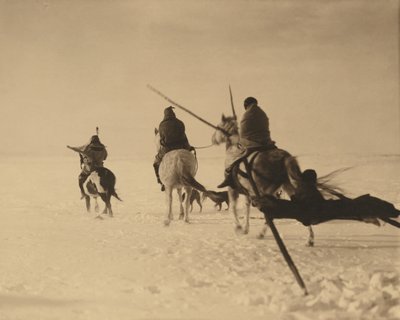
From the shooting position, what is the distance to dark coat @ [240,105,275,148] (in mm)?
5914

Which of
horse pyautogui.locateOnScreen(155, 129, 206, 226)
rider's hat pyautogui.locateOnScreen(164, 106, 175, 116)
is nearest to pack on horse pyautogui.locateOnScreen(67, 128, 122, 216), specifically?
horse pyautogui.locateOnScreen(155, 129, 206, 226)

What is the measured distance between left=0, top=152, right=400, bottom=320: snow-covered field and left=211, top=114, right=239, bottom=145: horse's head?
149cm

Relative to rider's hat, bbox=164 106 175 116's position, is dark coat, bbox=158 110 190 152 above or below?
below

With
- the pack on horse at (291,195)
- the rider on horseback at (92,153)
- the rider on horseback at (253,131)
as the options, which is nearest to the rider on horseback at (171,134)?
the pack on horse at (291,195)

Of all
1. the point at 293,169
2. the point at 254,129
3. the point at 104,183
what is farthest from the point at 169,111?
the point at 293,169

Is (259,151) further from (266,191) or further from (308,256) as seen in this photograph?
(308,256)

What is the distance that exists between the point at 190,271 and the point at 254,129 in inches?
85.6

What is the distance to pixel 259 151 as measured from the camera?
19.0ft

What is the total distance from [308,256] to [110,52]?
13.7 ft

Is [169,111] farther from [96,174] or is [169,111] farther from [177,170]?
[96,174]

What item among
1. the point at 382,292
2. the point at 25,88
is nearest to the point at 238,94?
the point at 25,88

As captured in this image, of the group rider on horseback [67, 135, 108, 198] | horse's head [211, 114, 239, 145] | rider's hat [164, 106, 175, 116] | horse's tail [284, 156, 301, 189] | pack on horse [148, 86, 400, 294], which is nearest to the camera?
pack on horse [148, 86, 400, 294]

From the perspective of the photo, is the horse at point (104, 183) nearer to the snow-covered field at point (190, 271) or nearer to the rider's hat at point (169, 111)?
the snow-covered field at point (190, 271)

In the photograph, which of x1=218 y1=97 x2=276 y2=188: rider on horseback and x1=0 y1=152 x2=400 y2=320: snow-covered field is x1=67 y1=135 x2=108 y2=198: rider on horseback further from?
x1=218 y1=97 x2=276 y2=188: rider on horseback
